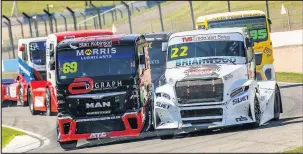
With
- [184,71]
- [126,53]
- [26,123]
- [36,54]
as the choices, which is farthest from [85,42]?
[36,54]

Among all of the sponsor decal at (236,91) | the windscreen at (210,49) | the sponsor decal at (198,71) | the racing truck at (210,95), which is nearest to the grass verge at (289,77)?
the windscreen at (210,49)

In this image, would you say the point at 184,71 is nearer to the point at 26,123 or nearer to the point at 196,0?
the point at 26,123

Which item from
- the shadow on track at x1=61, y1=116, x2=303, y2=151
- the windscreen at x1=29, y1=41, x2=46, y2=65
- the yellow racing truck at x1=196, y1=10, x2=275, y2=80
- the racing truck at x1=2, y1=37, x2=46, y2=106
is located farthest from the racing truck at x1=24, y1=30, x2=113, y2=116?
the shadow on track at x1=61, y1=116, x2=303, y2=151

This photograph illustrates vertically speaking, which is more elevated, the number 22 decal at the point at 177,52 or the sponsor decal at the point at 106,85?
the number 22 decal at the point at 177,52

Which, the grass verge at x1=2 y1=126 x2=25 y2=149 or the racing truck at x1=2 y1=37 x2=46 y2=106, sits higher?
the racing truck at x1=2 y1=37 x2=46 y2=106

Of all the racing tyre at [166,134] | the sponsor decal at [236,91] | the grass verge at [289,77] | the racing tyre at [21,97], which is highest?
the sponsor decal at [236,91]

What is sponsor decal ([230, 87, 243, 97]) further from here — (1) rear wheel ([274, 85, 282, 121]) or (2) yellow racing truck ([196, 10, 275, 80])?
(2) yellow racing truck ([196, 10, 275, 80])

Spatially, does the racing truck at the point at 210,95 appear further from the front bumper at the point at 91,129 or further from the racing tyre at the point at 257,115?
the front bumper at the point at 91,129

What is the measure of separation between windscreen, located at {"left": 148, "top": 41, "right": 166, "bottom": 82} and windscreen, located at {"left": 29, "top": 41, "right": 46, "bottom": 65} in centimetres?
469

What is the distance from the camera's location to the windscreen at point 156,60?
25.3 m

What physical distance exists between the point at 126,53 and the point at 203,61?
1.77 metres

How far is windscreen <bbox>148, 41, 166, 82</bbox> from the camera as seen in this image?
2528cm

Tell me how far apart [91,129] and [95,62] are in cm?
154

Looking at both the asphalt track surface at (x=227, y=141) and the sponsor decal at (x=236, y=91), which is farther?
the sponsor decal at (x=236, y=91)
